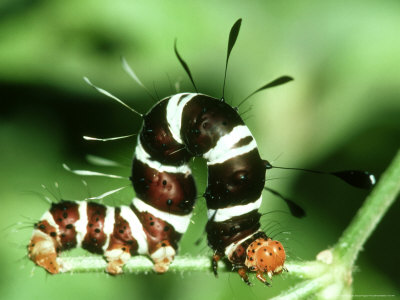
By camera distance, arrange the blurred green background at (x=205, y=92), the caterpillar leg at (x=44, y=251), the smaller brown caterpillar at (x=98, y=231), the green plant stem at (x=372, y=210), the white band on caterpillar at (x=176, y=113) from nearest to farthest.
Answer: the green plant stem at (x=372, y=210), the white band on caterpillar at (x=176, y=113), the caterpillar leg at (x=44, y=251), the smaller brown caterpillar at (x=98, y=231), the blurred green background at (x=205, y=92)

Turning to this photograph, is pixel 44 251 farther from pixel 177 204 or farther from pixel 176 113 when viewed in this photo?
pixel 176 113

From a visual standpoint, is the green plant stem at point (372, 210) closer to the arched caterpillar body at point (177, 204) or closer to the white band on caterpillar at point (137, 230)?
the arched caterpillar body at point (177, 204)

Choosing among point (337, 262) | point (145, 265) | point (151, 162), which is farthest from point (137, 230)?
point (337, 262)

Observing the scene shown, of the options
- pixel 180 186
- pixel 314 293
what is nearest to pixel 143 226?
pixel 180 186

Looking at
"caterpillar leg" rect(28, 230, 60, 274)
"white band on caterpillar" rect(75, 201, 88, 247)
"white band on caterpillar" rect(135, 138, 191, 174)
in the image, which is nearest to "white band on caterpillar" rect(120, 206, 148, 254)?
"white band on caterpillar" rect(75, 201, 88, 247)

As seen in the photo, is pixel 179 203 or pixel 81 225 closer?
pixel 179 203

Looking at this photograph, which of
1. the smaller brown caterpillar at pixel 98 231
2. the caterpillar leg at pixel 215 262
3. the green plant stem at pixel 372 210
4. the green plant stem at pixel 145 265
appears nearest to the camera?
the green plant stem at pixel 372 210

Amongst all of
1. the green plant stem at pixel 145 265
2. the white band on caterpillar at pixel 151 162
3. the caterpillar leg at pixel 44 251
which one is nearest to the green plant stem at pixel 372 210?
the green plant stem at pixel 145 265
